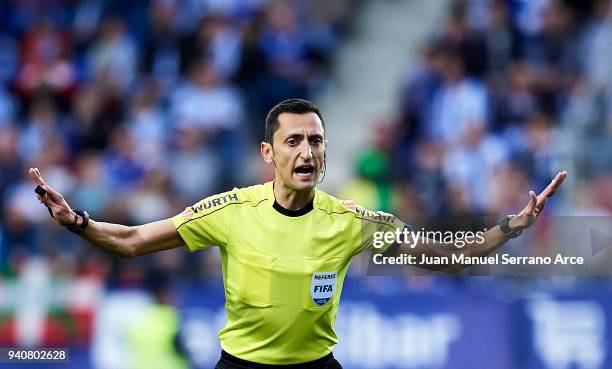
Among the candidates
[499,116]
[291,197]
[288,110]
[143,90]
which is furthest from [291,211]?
[143,90]

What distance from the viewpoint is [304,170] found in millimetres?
6812

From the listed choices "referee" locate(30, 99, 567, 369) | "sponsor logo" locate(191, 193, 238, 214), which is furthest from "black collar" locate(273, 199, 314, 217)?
"sponsor logo" locate(191, 193, 238, 214)

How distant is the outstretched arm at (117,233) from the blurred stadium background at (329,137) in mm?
4882

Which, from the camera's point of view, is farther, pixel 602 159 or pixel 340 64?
pixel 340 64

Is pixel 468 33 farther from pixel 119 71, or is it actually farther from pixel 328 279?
pixel 328 279

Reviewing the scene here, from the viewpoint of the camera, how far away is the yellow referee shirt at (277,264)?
21.7ft

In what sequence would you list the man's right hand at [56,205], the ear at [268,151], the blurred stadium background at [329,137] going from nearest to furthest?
the man's right hand at [56,205] < the ear at [268,151] < the blurred stadium background at [329,137]

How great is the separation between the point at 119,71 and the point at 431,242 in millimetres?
10257

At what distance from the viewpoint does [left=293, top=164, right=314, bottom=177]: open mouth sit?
22.2 feet

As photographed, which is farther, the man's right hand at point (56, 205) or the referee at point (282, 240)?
the referee at point (282, 240)

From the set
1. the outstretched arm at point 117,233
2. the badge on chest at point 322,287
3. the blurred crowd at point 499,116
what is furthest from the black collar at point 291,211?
the blurred crowd at point 499,116

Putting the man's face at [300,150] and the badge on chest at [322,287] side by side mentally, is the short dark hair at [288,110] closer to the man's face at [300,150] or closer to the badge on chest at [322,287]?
the man's face at [300,150]

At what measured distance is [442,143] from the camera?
14.4 metres

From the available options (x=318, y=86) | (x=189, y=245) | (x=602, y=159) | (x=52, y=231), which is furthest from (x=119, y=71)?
(x=189, y=245)
